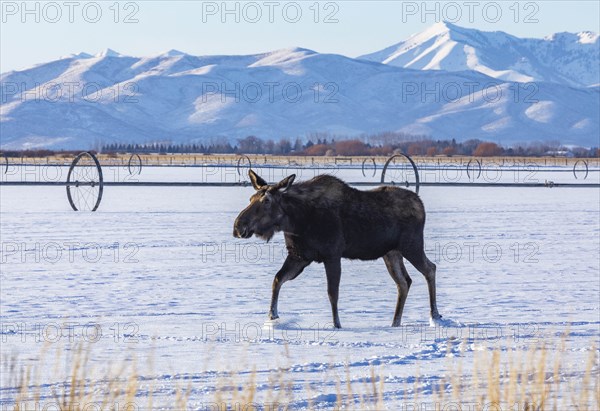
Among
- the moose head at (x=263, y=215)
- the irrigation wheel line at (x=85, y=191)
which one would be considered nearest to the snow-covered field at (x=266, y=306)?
the moose head at (x=263, y=215)

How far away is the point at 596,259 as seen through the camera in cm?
1808

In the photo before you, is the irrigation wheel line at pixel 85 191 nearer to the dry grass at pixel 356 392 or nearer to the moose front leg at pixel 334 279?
the moose front leg at pixel 334 279

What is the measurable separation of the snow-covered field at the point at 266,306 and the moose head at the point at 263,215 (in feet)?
3.45

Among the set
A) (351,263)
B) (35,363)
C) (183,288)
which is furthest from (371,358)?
(351,263)

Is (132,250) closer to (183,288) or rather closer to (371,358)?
(183,288)

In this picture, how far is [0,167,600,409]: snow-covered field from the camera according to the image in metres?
8.75

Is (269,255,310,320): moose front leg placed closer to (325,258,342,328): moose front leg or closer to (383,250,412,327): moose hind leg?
(325,258,342,328): moose front leg

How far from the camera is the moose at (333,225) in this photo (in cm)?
1045

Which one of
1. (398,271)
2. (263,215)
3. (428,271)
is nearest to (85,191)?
(398,271)

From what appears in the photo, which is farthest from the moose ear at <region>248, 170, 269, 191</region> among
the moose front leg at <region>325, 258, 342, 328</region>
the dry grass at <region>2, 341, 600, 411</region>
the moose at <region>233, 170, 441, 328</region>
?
the dry grass at <region>2, 341, 600, 411</region>

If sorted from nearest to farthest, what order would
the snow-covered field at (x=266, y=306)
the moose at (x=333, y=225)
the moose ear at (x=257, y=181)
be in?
the snow-covered field at (x=266, y=306) < the moose at (x=333, y=225) < the moose ear at (x=257, y=181)

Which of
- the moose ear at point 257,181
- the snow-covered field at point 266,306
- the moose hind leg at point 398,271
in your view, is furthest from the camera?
the moose hind leg at point 398,271

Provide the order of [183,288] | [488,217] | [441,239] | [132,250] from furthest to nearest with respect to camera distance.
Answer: [488,217] < [441,239] < [132,250] < [183,288]

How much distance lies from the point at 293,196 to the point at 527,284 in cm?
522
